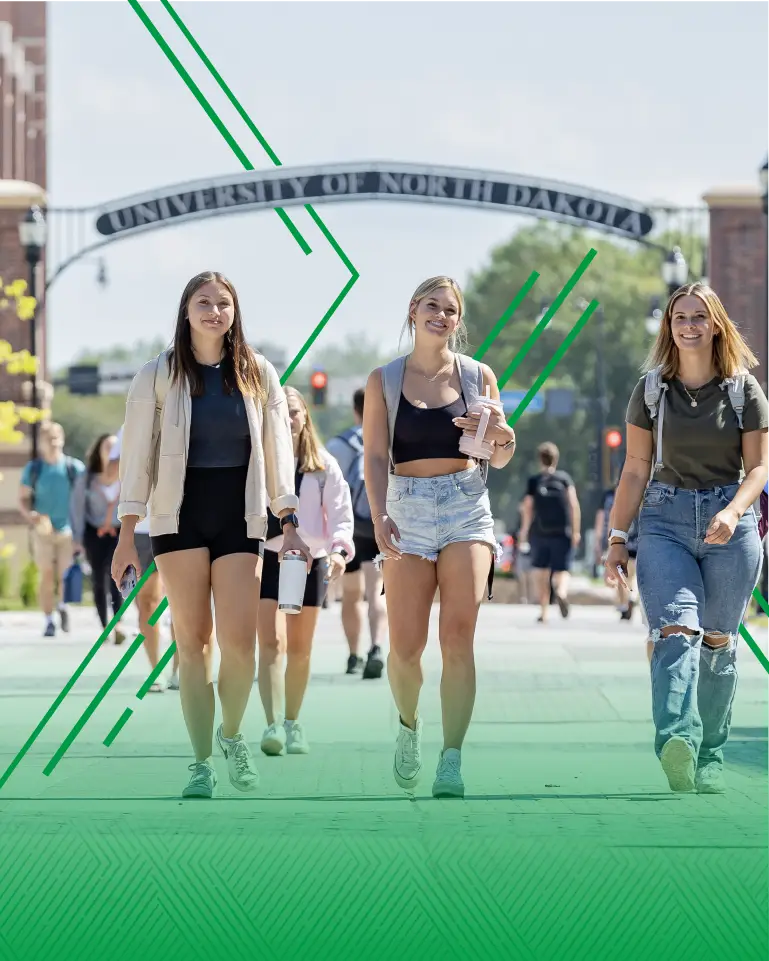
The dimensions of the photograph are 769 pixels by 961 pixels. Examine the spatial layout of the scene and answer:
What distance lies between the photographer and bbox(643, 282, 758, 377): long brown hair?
22.7ft

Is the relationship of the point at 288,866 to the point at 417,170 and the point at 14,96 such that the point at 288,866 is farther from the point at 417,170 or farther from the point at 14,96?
the point at 14,96

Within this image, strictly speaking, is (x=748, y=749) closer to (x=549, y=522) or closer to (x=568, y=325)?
(x=549, y=522)

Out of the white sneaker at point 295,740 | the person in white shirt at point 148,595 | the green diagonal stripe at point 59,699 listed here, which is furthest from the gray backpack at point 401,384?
the person in white shirt at point 148,595

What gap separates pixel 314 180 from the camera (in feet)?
30.9

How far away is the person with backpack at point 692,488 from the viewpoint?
22.2 feet

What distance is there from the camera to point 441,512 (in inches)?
271

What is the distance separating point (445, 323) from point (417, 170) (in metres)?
3.04

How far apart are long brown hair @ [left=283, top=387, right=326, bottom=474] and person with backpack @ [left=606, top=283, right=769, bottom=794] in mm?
2200

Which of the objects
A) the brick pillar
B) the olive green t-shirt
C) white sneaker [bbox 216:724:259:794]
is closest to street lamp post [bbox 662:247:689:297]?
the brick pillar

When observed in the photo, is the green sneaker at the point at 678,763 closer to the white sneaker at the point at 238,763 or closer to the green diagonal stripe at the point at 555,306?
the white sneaker at the point at 238,763

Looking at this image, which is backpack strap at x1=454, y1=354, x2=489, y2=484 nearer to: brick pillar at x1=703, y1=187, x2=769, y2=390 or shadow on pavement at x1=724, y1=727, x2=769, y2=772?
shadow on pavement at x1=724, y1=727, x2=769, y2=772

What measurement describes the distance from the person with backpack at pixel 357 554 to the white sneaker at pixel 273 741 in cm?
370

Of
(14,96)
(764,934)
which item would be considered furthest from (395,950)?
(14,96)

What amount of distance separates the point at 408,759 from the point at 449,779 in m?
0.26
